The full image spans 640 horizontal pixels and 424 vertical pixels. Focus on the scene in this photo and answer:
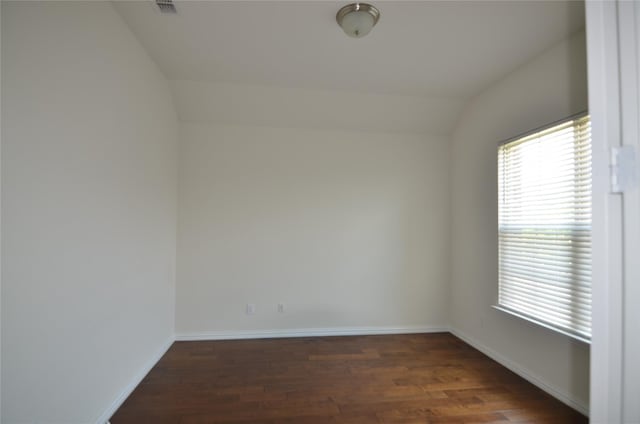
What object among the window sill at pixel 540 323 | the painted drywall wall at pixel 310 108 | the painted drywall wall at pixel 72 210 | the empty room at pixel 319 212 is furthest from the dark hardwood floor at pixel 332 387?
the painted drywall wall at pixel 310 108

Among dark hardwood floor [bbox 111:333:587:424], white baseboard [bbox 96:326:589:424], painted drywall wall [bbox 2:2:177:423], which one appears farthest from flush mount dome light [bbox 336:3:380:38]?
white baseboard [bbox 96:326:589:424]

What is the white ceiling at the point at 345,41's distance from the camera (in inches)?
79.2

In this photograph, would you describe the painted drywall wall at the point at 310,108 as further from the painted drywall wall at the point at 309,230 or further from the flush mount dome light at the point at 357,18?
the flush mount dome light at the point at 357,18

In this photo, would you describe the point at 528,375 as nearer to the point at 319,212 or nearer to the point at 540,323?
the point at 540,323

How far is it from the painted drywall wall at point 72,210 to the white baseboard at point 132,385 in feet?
0.15

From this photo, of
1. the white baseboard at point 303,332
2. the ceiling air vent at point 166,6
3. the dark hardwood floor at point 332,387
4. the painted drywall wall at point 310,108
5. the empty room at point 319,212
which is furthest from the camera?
the white baseboard at point 303,332

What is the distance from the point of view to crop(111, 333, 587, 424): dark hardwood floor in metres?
2.08

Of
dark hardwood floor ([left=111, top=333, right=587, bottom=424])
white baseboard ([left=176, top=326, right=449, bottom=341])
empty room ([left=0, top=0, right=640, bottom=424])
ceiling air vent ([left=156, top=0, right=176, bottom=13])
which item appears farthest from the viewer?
white baseboard ([left=176, top=326, right=449, bottom=341])

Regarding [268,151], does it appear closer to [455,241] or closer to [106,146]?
[106,146]

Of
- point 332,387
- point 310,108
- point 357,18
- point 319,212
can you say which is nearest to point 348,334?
point 332,387

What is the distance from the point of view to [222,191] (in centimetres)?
353

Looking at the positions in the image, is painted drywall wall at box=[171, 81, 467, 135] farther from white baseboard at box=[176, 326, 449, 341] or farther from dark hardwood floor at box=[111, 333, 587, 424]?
dark hardwood floor at box=[111, 333, 587, 424]

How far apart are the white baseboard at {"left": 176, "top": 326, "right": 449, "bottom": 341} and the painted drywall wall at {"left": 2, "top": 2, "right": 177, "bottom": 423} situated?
83cm

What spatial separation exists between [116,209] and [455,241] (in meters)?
3.68
